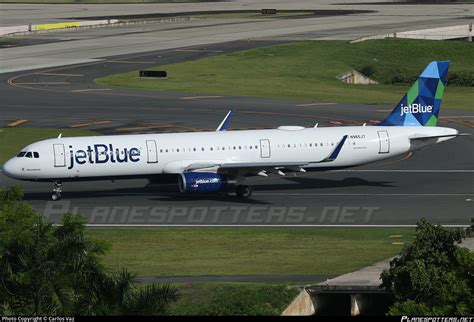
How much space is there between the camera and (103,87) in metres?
122

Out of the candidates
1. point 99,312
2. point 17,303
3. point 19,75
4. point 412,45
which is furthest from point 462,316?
point 412,45

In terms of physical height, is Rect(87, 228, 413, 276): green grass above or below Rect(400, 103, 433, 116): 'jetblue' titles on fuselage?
below

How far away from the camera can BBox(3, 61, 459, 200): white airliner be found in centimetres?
6838

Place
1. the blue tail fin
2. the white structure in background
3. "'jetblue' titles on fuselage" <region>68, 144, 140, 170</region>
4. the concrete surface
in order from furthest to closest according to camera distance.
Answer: the white structure in background, the concrete surface, the blue tail fin, "'jetblue' titles on fuselage" <region>68, 144, 140, 170</region>

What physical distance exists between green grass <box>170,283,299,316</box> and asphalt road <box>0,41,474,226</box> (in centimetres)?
1995

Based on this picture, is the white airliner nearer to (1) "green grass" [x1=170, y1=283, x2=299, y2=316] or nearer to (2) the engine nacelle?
(2) the engine nacelle

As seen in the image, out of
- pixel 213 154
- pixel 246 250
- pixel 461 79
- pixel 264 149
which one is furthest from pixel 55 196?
pixel 461 79

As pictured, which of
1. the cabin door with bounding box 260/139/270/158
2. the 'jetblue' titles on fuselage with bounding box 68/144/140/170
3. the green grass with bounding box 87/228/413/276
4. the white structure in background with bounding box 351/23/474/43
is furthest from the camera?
the white structure in background with bounding box 351/23/474/43

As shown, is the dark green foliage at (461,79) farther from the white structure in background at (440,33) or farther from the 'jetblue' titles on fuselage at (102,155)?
the 'jetblue' titles on fuselage at (102,155)

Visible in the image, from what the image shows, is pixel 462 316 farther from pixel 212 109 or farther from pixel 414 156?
pixel 212 109

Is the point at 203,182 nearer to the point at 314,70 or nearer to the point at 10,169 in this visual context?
the point at 10,169

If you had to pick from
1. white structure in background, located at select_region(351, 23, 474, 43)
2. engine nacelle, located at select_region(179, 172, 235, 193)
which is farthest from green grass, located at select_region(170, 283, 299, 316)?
white structure in background, located at select_region(351, 23, 474, 43)

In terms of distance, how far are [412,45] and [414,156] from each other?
67.3 metres

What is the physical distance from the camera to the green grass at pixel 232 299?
40000 millimetres
